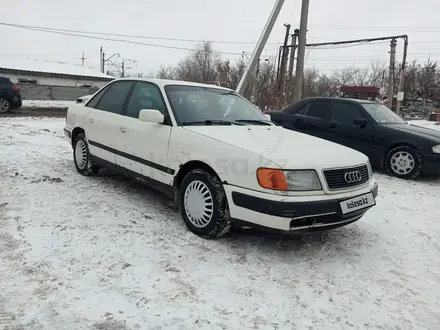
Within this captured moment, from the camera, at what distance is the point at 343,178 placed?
10.6 ft

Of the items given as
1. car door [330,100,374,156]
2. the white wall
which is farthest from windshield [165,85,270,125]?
the white wall

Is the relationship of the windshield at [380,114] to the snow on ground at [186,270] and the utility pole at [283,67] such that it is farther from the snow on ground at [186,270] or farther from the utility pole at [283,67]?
the utility pole at [283,67]

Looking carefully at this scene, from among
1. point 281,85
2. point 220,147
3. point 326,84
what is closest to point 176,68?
point 326,84

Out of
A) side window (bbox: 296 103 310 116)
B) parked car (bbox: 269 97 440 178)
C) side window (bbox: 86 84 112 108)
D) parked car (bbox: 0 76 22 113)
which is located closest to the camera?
side window (bbox: 86 84 112 108)

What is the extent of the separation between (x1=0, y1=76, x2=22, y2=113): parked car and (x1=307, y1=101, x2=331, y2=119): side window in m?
12.5

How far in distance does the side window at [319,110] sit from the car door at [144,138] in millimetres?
4671

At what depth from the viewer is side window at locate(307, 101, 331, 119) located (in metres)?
7.85

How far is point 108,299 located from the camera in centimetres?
245

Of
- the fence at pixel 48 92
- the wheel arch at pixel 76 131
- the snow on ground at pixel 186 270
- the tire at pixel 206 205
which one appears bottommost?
the snow on ground at pixel 186 270

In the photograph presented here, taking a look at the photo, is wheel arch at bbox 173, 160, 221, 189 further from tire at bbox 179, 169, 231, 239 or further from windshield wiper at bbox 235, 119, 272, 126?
windshield wiper at bbox 235, 119, 272, 126

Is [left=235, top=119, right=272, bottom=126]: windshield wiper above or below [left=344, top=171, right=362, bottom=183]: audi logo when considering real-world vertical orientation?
above

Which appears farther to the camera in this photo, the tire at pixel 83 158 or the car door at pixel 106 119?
the tire at pixel 83 158

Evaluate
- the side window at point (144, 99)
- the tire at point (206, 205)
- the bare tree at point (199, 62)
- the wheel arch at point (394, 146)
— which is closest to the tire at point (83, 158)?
the side window at point (144, 99)

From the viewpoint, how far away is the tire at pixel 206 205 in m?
3.29
